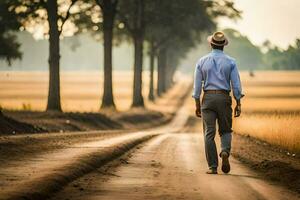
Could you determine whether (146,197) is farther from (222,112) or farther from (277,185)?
(222,112)

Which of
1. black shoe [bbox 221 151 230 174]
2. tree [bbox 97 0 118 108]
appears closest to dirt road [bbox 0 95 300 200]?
black shoe [bbox 221 151 230 174]

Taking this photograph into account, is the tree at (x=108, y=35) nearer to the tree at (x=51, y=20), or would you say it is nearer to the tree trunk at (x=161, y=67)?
the tree at (x=51, y=20)

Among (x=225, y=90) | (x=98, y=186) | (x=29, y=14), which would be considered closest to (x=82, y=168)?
(x=98, y=186)

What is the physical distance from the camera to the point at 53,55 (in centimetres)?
3506

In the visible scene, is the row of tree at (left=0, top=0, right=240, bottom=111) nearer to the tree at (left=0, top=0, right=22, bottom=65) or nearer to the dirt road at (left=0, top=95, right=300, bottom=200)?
the tree at (left=0, top=0, right=22, bottom=65)

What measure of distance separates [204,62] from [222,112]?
2.86 feet

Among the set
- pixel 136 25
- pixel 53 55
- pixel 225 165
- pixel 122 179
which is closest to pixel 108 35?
pixel 136 25

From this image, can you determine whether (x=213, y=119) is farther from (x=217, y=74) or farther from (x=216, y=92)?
(x=217, y=74)

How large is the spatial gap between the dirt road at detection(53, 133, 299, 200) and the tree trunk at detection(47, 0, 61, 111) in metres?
21.3

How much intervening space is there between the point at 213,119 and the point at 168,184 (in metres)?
2.48

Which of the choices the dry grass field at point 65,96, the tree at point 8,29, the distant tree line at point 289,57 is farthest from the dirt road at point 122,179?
the tree at point 8,29

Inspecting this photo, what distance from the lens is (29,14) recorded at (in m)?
37.9

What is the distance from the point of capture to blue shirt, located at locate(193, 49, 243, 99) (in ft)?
40.9

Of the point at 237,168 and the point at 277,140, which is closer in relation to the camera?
the point at 237,168
